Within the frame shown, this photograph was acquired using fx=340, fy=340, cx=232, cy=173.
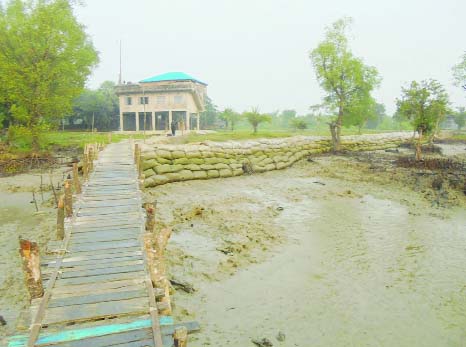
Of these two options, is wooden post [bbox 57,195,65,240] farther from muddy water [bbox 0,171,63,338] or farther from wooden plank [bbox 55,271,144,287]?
wooden plank [bbox 55,271,144,287]

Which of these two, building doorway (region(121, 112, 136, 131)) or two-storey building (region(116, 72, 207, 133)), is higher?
two-storey building (region(116, 72, 207, 133))

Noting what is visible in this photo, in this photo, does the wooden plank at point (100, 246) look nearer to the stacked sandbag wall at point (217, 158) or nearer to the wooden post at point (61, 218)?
the wooden post at point (61, 218)

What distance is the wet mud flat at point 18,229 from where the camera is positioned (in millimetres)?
5512

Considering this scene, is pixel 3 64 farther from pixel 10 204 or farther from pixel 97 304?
pixel 97 304

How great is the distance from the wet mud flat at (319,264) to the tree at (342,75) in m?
10.9

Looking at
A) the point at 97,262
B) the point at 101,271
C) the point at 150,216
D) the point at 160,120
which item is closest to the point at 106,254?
the point at 97,262

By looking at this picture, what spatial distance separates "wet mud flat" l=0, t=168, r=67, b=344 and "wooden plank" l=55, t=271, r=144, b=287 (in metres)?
0.62

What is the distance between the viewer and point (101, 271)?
5.15 meters

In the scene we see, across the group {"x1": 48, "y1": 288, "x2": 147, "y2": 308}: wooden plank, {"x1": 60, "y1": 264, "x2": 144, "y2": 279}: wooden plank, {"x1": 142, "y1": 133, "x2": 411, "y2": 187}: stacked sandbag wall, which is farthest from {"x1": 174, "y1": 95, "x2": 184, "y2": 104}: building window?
{"x1": 48, "y1": 288, "x2": 147, "y2": 308}: wooden plank

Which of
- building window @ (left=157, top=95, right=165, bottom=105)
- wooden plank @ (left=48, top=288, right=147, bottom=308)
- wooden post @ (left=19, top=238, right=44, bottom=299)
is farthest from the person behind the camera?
building window @ (left=157, top=95, right=165, bottom=105)

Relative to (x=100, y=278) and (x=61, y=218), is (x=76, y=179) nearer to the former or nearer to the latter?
(x=61, y=218)

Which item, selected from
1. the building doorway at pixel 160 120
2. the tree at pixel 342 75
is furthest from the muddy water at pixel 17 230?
the building doorway at pixel 160 120

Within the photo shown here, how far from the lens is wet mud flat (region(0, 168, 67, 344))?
551 cm

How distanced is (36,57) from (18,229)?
48.4ft
